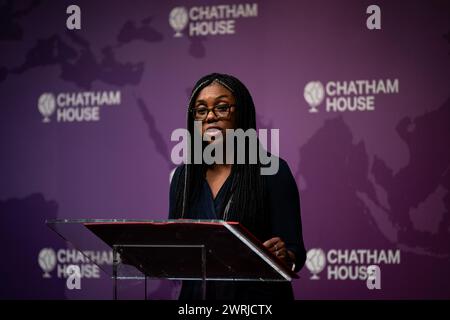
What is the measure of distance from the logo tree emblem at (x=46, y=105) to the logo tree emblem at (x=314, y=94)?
1578 millimetres

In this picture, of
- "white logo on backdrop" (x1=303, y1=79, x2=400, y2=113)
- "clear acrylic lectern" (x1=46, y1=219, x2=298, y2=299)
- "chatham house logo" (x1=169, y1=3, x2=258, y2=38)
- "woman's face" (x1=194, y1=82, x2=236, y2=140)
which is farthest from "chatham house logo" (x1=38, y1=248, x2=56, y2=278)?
"clear acrylic lectern" (x1=46, y1=219, x2=298, y2=299)

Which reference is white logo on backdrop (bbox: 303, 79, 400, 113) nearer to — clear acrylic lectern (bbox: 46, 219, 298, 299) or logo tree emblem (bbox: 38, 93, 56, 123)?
logo tree emblem (bbox: 38, 93, 56, 123)

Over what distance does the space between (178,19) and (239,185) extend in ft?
7.20

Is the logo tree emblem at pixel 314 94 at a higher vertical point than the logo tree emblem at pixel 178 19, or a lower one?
lower

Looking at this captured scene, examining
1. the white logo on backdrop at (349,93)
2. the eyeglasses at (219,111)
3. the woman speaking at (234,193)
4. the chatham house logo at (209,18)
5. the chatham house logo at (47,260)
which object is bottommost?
the chatham house logo at (47,260)

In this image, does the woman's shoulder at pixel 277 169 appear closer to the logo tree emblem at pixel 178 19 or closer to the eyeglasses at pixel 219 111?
the eyeglasses at pixel 219 111

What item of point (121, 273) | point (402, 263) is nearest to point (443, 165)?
point (402, 263)

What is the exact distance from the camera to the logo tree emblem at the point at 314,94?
13.4 feet

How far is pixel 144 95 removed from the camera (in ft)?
14.5

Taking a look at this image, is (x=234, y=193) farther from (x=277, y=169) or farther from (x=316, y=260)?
(x=316, y=260)

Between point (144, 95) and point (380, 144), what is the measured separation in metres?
1.42

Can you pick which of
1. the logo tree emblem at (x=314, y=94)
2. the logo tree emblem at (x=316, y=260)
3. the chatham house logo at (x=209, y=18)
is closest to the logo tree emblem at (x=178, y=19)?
the chatham house logo at (x=209, y=18)

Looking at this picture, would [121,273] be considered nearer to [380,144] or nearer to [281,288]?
[281,288]

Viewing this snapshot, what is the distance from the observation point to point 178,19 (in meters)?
4.37
